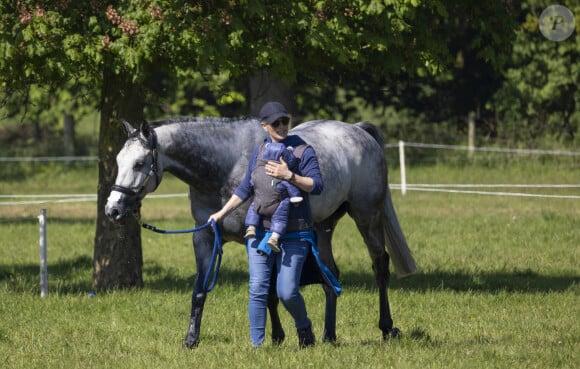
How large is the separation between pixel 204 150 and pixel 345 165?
132 cm

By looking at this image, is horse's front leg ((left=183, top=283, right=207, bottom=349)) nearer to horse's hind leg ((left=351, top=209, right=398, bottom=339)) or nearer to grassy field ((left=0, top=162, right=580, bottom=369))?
grassy field ((left=0, top=162, right=580, bottom=369))

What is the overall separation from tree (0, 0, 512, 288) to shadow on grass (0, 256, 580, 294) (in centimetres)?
95

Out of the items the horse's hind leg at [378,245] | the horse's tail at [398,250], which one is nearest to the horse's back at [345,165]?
the horse's hind leg at [378,245]

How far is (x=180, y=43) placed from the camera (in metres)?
11.3

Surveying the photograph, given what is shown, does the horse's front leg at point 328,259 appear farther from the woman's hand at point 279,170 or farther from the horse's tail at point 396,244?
the woman's hand at point 279,170

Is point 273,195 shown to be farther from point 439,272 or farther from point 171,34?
point 439,272

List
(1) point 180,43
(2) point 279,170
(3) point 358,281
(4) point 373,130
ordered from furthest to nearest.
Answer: (3) point 358,281 < (1) point 180,43 < (4) point 373,130 < (2) point 279,170

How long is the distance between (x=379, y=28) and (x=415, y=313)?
3348 mm

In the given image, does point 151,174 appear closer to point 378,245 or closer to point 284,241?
point 284,241

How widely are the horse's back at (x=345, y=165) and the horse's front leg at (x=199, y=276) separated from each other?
897 mm

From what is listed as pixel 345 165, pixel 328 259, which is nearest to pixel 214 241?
pixel 328 259

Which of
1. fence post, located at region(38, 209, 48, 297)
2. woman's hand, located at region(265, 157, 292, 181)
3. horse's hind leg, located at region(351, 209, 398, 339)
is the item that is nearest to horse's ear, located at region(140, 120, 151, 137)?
woman's hand, located at region(265, 157, 292, 181)

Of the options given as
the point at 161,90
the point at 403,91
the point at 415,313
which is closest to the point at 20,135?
the point at 403,91

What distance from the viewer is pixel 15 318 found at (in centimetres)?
1083
